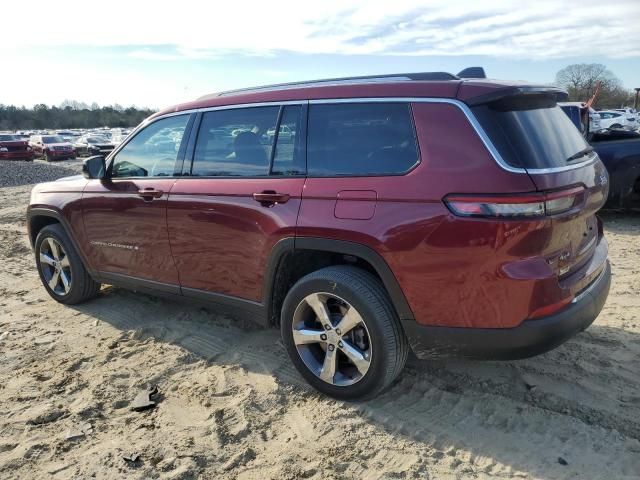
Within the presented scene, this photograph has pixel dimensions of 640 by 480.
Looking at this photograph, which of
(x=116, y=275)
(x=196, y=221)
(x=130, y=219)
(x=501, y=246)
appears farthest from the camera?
(x=116, y=275)

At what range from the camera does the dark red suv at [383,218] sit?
265 cm

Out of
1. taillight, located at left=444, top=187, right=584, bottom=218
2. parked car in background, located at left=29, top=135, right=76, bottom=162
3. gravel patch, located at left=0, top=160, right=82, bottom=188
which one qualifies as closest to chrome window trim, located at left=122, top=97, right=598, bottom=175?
taillight, located at left=444, top=187, right=584, bottom=218

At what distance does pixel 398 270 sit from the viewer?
2.87 meters

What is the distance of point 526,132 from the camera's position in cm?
278

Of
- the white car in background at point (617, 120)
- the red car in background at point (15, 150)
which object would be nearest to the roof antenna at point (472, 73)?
the red car in background at point (15, 150)

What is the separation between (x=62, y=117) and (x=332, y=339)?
95776mm

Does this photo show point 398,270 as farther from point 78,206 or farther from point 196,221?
point 78,206

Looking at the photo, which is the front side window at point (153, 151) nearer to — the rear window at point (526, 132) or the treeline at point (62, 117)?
the rear window at point (526, 132)

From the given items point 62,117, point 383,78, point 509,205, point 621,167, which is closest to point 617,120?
point 621,167

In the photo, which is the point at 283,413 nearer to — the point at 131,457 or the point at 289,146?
the point at 131,457

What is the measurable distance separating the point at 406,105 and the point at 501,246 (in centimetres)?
95

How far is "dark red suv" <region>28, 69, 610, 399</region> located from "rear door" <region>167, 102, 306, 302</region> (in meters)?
0.01

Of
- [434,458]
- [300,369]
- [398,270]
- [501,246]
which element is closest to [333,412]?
[300,369]

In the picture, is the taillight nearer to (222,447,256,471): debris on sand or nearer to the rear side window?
the rear side window
